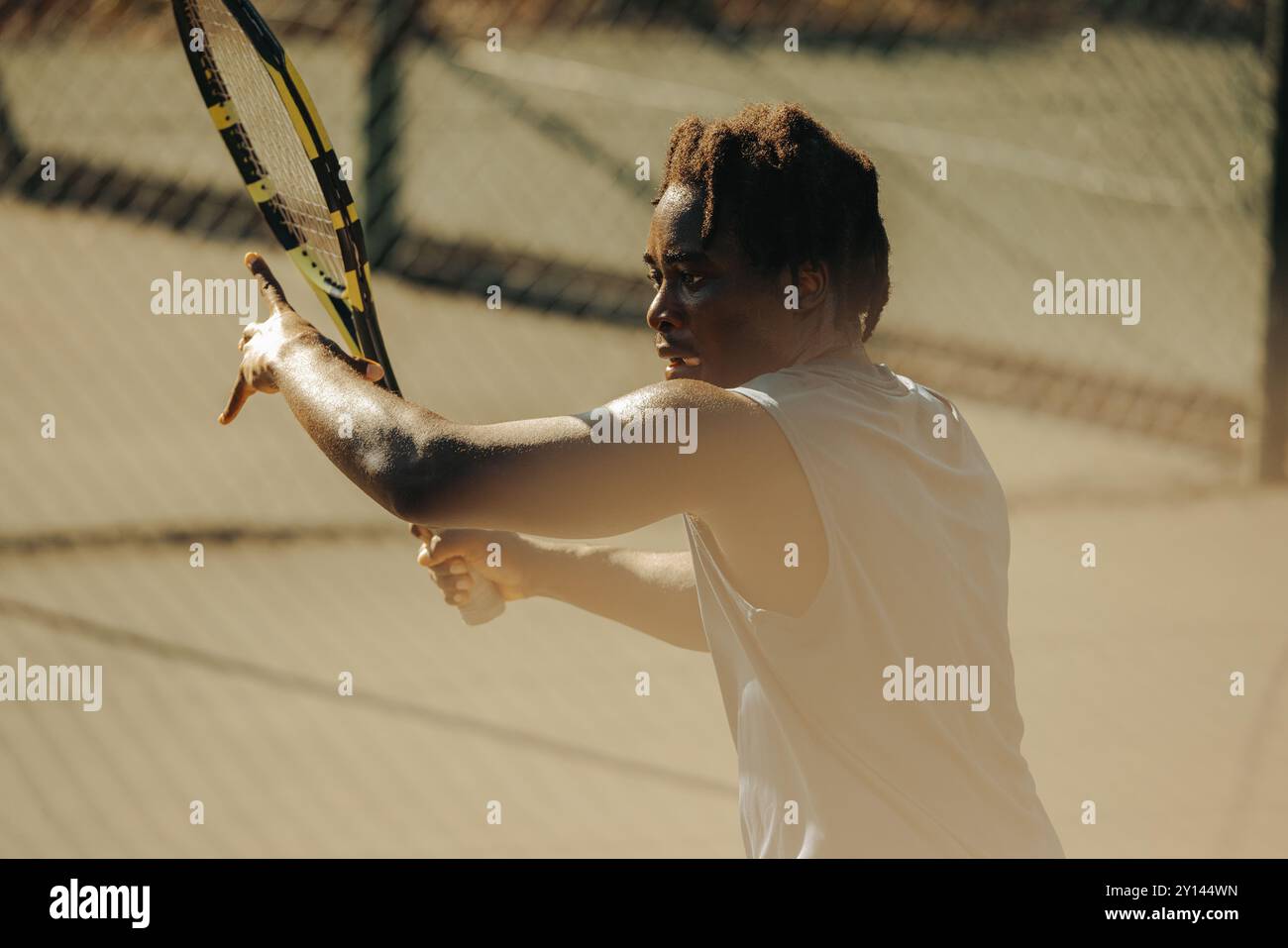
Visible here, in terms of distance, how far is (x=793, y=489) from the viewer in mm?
1678

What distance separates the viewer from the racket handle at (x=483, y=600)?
2494 millimetres

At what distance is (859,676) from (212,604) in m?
3.33

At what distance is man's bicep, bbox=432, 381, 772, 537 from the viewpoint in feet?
5.37

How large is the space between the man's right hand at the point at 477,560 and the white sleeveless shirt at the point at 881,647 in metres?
0.64

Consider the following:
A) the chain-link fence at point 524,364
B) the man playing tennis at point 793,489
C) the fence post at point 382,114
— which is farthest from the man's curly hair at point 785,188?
the fence post at point 382,114

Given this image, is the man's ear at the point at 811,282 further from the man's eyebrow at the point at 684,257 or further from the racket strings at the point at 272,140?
the racket strings at the point at 272,140

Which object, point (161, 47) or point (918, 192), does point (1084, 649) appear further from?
point (161, 47)

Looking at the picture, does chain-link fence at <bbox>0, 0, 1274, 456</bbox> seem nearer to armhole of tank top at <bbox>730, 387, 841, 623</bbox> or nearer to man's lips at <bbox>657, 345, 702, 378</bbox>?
man's lips at <bbox>657, 345, 702, 378</bbox>

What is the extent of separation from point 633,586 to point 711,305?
60cm

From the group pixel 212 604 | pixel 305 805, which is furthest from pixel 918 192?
pixel 305 805

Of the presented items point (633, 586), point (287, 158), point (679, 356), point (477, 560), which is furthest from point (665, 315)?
point (287, 158)

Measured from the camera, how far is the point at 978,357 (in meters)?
6.51

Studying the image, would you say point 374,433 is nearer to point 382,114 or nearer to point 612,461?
point 612,461

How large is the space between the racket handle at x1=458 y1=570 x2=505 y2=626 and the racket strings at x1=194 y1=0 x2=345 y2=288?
558 mm
